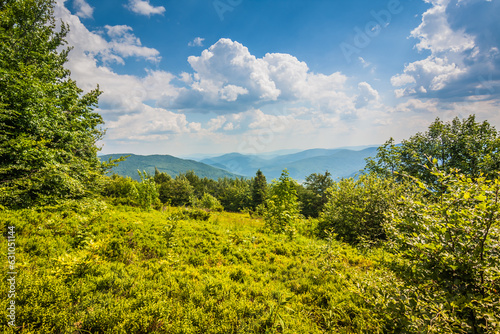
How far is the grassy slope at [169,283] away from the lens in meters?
3.71

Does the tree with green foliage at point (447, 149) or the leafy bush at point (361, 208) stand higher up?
the tree with green foliage at point (447, 149)

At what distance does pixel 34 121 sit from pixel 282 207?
12.9 meters

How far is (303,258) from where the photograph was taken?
25.1 ft

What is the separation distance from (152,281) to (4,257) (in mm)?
3628

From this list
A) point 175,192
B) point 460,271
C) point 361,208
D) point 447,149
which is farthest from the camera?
point 175,192

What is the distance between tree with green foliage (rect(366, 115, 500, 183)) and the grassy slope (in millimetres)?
18681

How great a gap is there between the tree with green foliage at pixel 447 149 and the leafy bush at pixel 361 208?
1110 centimetres

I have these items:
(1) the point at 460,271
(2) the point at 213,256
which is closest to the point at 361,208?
(1) the point at 460,271

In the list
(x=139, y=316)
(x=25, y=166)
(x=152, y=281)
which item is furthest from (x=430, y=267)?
(x=25, y=166)

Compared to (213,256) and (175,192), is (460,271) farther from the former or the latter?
(175,192)

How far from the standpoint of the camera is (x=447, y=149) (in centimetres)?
2128

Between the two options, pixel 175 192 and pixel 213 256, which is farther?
pixel 175 192

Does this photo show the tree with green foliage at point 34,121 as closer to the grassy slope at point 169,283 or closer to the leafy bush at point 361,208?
the grassy slope at point 169,283

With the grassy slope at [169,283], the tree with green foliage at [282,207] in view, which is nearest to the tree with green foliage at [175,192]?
the tree with green foliage at [282,207]
